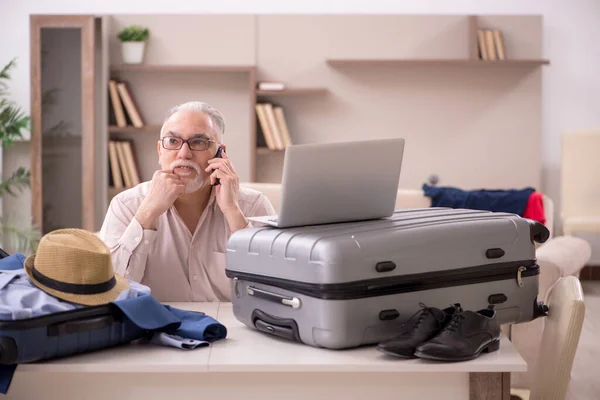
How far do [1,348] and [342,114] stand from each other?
512 centimetres

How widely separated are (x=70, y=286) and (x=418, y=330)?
68cm

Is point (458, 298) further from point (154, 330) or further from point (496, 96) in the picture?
point (496, 96)

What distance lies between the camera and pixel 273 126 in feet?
20.6

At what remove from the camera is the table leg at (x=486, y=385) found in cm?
157

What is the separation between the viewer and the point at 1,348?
58.4 inches

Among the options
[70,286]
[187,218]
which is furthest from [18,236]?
[70,286]

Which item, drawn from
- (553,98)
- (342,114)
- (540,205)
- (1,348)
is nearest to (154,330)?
(1,348)

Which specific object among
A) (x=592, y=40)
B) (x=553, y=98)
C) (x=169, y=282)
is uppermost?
(x=592, y=40)

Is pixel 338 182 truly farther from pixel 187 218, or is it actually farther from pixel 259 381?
pixel 187 218

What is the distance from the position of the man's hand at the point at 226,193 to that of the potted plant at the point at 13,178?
389 centimetres

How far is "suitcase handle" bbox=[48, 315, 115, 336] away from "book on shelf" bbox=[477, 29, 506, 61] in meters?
5.13

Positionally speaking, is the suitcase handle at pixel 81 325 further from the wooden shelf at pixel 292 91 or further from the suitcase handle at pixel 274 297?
the wooden shelf at pixel 292 91

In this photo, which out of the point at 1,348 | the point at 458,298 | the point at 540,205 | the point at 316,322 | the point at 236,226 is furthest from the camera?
the point at 540,205

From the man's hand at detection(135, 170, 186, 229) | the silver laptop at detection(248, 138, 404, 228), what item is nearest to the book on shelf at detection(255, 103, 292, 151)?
the man's hand at detection(135, 170, 186, 229)
